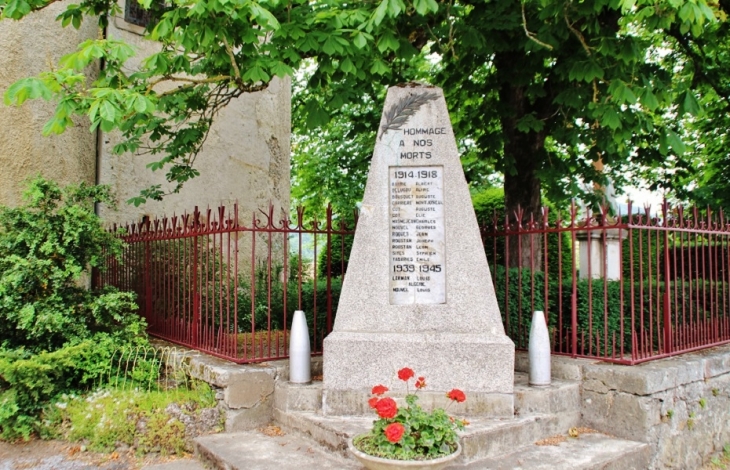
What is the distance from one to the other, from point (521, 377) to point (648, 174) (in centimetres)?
600

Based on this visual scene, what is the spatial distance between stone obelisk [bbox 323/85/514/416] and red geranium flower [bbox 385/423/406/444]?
1.45 metres

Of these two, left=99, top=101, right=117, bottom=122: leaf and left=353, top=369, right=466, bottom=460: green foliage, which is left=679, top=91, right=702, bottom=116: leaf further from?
left=99, top=101, right=117, bottom=122: leaf

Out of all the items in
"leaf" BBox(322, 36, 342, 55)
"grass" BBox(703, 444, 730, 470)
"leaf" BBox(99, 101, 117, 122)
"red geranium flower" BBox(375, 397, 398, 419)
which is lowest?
"grass" BBox(703, 444, 730, 470)

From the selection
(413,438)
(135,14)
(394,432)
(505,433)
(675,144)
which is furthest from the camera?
(135,14)

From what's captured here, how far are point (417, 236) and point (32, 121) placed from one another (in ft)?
18.4

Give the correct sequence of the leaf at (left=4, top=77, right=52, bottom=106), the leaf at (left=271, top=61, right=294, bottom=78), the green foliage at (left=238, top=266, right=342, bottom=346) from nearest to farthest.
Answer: the leaf at (left=4, top=77, right=52, bottom=106) → the leaf at (left=271, top=61, right=294, bottom=78) → the green foliage at (left=238, top=266, right=342, bottom=346)

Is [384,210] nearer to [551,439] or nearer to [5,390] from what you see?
[551,439]

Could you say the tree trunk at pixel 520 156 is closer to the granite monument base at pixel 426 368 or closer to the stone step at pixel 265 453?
the granite monument base at pixel 426 368

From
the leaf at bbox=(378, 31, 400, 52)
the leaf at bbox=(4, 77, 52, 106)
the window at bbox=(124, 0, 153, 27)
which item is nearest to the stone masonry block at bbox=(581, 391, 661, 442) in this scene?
the leaf at bbox=(378, 31, 400, 52)

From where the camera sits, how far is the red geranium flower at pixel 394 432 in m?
3.27

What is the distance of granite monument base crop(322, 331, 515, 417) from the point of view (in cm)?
465

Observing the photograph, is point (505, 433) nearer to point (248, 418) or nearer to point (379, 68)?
point (248, 418)

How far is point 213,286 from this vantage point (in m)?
5.55

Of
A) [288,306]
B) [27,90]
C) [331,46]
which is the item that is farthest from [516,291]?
[27,90]
